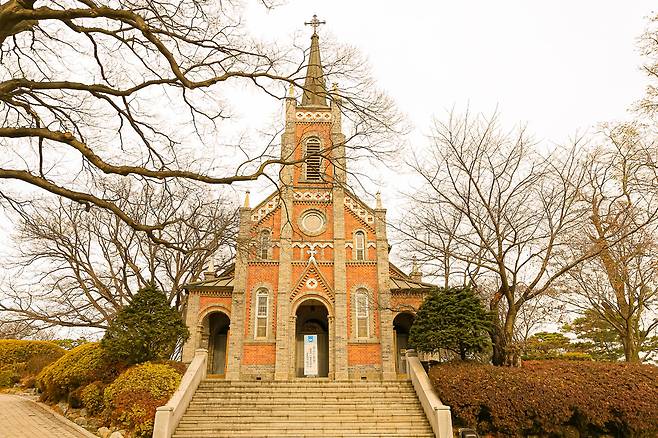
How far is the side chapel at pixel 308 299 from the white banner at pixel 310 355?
1.8 inches

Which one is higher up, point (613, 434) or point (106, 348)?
point (106, 348)

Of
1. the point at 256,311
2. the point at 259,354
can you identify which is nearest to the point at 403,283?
the point at 256,311

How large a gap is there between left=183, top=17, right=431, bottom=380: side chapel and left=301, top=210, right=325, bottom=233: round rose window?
0.05 m

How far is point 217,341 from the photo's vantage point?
24938mm

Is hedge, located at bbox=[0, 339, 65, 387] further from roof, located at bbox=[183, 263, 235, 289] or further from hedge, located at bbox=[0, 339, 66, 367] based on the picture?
roof, located at bbox=[183, 263, 235, 289]

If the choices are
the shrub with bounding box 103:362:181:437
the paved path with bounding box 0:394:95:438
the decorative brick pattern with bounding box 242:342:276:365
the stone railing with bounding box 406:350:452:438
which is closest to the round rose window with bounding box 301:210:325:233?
the decorative brick pattern with bounding box 242:342:276:365

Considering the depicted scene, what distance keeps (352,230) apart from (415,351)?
8.29m

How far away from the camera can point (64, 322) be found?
67.4ft

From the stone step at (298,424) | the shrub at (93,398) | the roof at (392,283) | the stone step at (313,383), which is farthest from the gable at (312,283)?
the shrub at (93,398)

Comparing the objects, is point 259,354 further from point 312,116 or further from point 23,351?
point 312,116

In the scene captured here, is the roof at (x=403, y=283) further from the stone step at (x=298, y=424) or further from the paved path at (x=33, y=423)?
Answer: the paved path at (x=33, y=423)

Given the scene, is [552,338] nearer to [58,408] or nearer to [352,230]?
[352,230]

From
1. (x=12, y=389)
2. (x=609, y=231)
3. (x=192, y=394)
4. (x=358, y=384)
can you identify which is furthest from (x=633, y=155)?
(x=12, y=389)

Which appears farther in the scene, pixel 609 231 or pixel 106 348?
pixel 609 231
